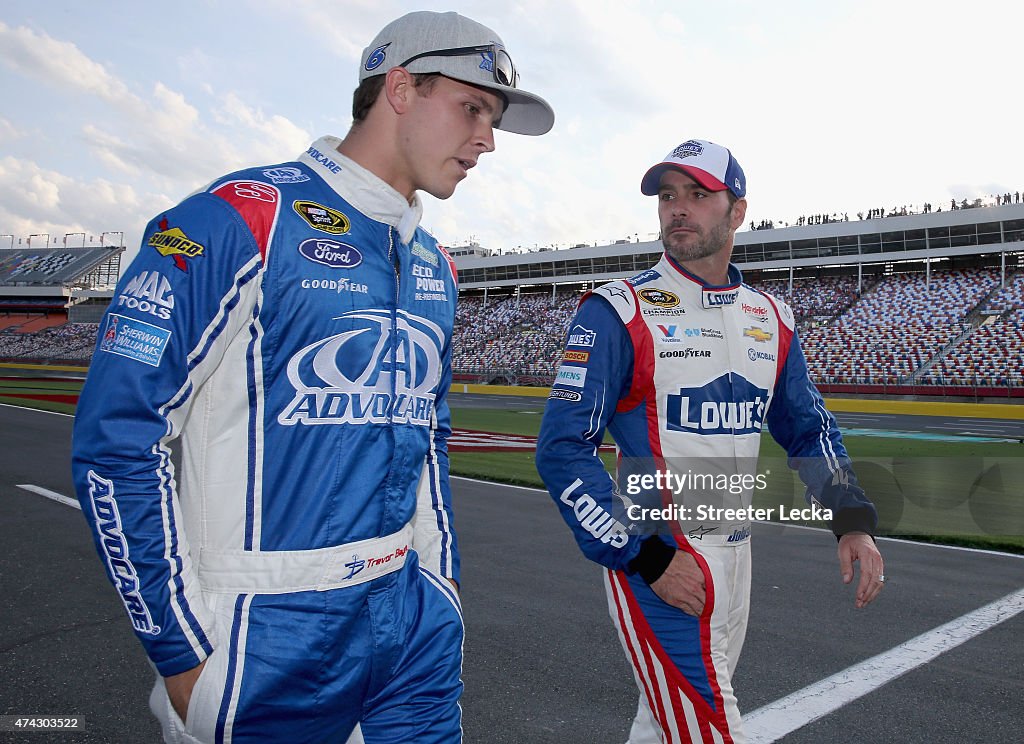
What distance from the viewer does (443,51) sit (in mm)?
1755

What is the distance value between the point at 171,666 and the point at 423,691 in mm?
578

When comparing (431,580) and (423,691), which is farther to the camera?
(431,580)

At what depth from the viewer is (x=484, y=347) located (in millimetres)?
56281

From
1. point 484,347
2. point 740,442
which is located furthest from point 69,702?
point 484,347

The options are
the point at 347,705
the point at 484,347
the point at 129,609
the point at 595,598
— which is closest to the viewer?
the point at 129,609

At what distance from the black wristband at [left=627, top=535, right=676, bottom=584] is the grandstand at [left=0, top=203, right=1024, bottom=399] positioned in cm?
3112

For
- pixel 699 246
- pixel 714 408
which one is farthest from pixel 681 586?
Answer: pixel 699 246

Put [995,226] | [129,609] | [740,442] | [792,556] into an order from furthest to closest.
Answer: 1. [995,226]
2. [792,556]
3. [740,442]
4. [129,609]

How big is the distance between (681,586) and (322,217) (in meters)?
1.44

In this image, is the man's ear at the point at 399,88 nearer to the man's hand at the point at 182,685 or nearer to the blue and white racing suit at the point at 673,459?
the blue and white racing suit at the point at 673,459

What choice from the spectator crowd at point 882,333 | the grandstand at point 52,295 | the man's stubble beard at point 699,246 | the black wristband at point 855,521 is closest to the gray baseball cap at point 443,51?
the man's stubble beard at point 699,246

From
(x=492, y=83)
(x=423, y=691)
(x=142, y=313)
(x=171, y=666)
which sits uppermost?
(x=492, y=83)

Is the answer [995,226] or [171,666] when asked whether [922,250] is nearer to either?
[995,226]

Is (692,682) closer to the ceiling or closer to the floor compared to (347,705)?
closer to the floor
